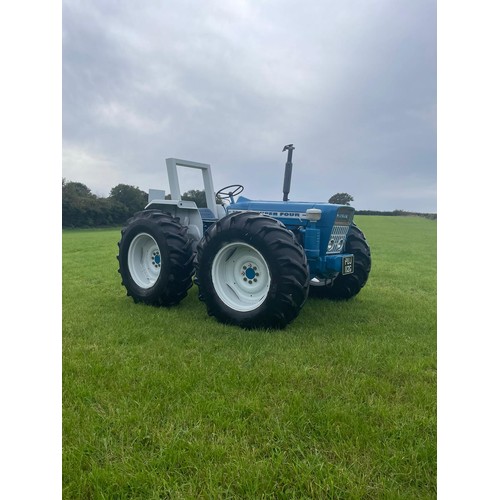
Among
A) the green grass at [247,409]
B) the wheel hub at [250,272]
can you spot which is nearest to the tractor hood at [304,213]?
the wheel hub at [250,272]

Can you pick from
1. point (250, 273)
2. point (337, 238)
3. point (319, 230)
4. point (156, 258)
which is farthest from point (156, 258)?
point (337, 238)

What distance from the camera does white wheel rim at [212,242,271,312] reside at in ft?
14.6

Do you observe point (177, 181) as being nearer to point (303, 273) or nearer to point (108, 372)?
point (303, 273)

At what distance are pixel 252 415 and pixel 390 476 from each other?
0.83 metres

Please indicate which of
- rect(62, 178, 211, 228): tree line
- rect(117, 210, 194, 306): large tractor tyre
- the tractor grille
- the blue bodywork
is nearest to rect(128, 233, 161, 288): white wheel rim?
rect(117, 210, 194, 306): large tractor tyre

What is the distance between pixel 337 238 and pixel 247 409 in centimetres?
306

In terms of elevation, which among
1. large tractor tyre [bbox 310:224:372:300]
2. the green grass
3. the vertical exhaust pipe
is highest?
the vertical exhaust pipe

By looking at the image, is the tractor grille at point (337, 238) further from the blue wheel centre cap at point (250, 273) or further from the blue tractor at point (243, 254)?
the blue wheel centre cap at point (250, 273)

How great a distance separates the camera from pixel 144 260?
18.9ft

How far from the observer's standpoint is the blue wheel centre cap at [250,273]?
4516 mm

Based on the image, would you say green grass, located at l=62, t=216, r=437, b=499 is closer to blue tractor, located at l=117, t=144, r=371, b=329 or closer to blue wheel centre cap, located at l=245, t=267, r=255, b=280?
blue tractor, located at l=117, t=144, r=371, b=329

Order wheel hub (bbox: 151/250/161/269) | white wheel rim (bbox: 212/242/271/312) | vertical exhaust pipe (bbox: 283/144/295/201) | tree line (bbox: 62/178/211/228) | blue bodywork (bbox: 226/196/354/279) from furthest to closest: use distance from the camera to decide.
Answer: tree line (bbox: 62/178/211/228) → wheel hub (bbox: 151/250/161/269) → vertical exhaust pipe (bbox: 283/144/295/201) → blue bodywork (bbox: 226/196/354/279) → white wheel rim (bbox: 212/242/271/312)

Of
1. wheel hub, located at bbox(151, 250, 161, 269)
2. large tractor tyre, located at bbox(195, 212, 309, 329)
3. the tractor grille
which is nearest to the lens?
large tractor tyre, located at bbox(195, 212, 309, 329)

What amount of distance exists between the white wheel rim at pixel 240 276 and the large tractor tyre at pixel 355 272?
1.67 meters
